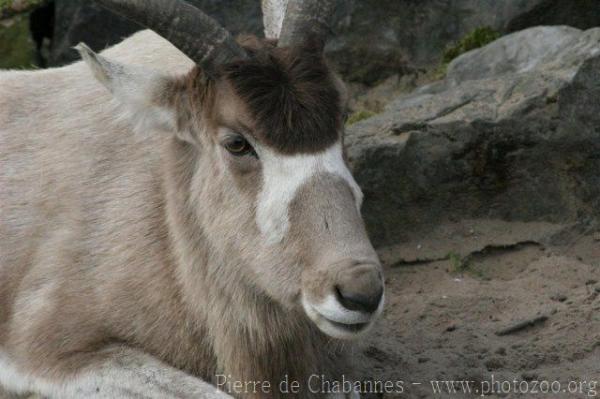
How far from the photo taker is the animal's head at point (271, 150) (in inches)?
Result: 215

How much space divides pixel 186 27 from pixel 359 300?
1.70 meters

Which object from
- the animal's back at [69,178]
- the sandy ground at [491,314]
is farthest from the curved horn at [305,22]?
the sandy ground at [491,314]

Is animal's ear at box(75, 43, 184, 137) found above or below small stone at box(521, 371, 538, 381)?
above

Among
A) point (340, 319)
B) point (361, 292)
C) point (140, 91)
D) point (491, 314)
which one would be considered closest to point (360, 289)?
point (361, 292)

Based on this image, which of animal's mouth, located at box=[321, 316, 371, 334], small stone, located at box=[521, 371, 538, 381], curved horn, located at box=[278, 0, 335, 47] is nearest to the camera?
animal's mouth, located at box=[321, 316, 371, 334]

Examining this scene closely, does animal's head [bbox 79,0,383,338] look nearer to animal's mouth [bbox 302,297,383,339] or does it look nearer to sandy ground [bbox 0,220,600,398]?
animal's mouth [bbox 302,297,383,339]

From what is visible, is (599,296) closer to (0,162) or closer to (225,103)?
(225,103)

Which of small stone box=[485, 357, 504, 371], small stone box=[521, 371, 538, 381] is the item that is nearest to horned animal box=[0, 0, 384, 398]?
small stone box=[485, 357, 504, 371]

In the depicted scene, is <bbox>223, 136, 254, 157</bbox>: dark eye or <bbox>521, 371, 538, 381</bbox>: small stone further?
<bbox>521, 371, 538, 381</bbox>: small stone

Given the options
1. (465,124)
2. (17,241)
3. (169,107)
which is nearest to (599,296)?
(465,124)

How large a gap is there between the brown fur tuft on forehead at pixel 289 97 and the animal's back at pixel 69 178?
1.04 metres

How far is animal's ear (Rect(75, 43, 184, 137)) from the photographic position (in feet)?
20.0

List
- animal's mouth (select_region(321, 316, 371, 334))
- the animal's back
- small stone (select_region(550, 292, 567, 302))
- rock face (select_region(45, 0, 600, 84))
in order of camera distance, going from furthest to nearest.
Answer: rock face (select_region(45, 0, 600, 84)) → small stone (select_region(550, 292, 567, 302)) → the animal's back → animal's mouth (select_region(321, 316, 371, 334))

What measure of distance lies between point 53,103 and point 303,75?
2500 millimetres
